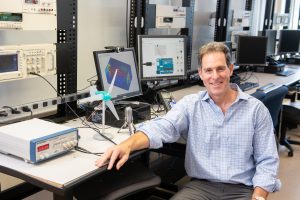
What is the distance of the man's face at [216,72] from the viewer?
6.11 feet

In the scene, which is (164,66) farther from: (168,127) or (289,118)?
(289,118)

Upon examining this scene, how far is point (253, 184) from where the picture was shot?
6.13ft

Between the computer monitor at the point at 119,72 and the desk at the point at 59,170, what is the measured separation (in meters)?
0.58

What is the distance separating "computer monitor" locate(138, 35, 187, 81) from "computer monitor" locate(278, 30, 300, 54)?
298cm

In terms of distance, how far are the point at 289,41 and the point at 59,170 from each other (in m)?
4.79

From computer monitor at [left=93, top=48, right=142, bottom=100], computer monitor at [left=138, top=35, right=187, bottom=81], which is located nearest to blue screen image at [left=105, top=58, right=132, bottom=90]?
computer monitor at [left=93, top=48, right=142, bottom=100]

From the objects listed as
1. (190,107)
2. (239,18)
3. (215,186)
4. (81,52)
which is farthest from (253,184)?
(239,18)

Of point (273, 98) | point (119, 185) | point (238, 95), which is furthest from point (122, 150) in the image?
point (273, 98)

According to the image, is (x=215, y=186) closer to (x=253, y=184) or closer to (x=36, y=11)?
(x=253, y=184)

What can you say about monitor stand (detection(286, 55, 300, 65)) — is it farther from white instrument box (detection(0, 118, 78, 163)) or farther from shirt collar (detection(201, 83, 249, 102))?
white instrument box (detection(0, 118, 78, 163))

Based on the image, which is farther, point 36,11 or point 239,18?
point 239,18

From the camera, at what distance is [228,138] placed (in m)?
1.90

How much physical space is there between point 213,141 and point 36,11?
123 centimetres

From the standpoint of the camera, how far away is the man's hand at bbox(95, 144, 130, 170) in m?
1.64
